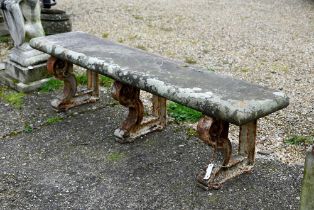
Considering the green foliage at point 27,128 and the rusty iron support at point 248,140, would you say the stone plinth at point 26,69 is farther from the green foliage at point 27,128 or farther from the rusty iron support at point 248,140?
the rusty iron support at point 248,140

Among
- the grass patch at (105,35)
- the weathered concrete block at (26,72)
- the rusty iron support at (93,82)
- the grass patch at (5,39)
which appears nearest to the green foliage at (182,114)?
the rusty iron support at (93,82)

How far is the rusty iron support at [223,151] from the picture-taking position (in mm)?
3347

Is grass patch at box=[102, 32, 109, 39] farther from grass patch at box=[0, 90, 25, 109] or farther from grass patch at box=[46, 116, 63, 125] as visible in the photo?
grass patch at box=[46, 116, 63, 125]

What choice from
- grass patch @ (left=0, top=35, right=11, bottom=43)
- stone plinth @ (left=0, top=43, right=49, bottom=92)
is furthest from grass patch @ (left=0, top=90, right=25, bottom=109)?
grass patch @ (left=0, top=35, right=11, bottom=43)

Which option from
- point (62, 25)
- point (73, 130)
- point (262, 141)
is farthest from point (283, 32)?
point (73, 130)

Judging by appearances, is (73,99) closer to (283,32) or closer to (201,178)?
(201,178)

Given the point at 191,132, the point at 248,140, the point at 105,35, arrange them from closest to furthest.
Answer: the point at 248,140 → the point at 191,132 → the point at 105,35

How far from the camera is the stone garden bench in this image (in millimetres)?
3148

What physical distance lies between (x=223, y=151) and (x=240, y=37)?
13.9 ft

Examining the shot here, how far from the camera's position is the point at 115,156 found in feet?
12.6

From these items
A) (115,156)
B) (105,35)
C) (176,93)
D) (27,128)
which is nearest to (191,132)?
(115,156)

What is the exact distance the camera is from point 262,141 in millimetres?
4203

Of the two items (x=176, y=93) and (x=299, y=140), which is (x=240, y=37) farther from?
(x=176, y=93)

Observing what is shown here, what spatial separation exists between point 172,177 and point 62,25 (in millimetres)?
3446
